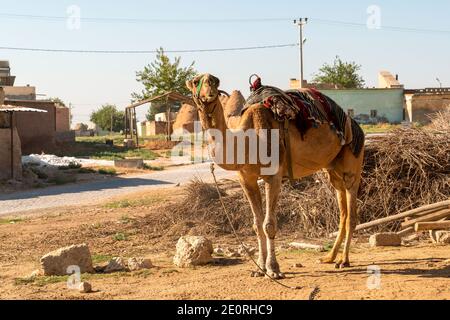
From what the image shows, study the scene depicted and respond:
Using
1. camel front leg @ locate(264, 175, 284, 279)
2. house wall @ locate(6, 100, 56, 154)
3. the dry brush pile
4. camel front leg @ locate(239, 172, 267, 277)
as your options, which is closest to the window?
house wall @ locate(6, 100, 56, 154)

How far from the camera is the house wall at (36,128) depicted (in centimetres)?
3716

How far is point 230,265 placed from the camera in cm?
912

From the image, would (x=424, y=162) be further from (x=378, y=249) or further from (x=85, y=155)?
(x=85, y=155)

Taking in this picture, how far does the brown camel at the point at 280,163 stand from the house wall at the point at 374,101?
173 feet

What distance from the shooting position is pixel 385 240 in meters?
10.5

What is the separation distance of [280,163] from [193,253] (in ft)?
6.69

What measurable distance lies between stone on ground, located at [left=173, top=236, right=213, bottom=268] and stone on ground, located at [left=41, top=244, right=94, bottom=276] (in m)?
1.23

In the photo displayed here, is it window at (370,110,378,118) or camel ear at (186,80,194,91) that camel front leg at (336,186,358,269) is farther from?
window at (370,110,378,118)

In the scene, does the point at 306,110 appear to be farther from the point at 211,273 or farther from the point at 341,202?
the point at 211,273

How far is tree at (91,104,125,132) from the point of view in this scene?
3494 inches

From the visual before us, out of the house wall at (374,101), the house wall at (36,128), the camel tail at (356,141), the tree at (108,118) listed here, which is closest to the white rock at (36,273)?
the camel tail at (356,141)

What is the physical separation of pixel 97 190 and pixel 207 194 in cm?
964
